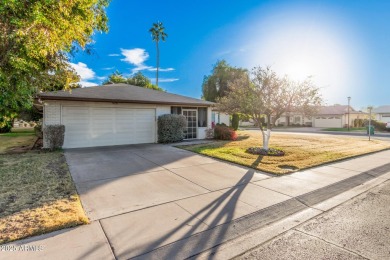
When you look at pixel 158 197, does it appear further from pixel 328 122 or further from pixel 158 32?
pixel 328 122

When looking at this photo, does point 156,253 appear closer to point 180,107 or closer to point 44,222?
point 44,222

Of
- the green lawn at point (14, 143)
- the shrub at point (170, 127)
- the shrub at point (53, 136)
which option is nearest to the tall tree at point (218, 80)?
the shrub at point (170, 127)

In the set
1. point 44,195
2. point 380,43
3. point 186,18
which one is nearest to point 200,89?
point 186,18

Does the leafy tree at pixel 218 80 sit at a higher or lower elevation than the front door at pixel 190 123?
higher

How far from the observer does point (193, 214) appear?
3744 millimetres

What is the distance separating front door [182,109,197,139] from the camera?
567 inches

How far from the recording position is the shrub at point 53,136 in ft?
32.1

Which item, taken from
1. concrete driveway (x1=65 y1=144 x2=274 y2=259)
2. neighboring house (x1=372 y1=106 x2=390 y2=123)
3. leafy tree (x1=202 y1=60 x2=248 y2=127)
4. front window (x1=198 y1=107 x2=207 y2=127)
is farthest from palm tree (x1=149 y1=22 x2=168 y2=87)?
neighboring house (x1=372 y1=106 x2=390 y2=123)

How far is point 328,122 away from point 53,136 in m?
41.3

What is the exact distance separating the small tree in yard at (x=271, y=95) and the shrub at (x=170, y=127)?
4036mm

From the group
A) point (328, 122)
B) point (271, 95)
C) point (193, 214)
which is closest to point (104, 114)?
point (271, 95)

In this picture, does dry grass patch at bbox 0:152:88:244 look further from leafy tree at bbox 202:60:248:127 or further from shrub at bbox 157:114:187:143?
leafy tree at bbox 202:60:248:127

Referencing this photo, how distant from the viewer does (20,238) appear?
2.88 m

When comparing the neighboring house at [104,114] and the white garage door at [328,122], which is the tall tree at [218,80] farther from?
the white garage door at [328,122]
